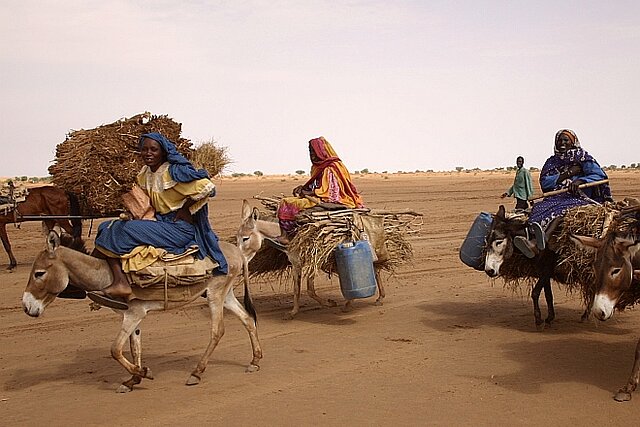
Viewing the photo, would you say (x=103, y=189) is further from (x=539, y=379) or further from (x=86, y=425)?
(x=539, y=379)

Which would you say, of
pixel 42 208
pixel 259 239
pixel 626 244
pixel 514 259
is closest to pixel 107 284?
pixel 259 239

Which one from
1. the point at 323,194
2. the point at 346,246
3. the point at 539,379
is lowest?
the point at 539,379

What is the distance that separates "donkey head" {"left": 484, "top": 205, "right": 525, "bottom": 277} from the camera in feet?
30.4

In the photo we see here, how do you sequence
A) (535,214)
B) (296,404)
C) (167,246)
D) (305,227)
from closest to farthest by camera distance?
1. (296,404)
2. (167,246)
3. (535,214)
4. (305,227)

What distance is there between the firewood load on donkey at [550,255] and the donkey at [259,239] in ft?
7.12

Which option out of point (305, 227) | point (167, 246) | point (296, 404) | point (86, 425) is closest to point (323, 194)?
point (305, 227)

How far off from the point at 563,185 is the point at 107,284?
6.12m

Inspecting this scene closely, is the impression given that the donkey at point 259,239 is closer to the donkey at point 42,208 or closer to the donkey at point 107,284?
the donkey at point 107,284

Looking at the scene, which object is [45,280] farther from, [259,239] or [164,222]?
[259,239]

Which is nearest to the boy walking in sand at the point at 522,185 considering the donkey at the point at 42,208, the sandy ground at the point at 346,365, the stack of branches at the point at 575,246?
the sandy ground at the point at 346,365

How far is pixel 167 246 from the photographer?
7.19 m

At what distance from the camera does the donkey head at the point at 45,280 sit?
6.67m

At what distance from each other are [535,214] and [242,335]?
4.20 metres

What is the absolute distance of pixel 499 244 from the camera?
930 centimetres
